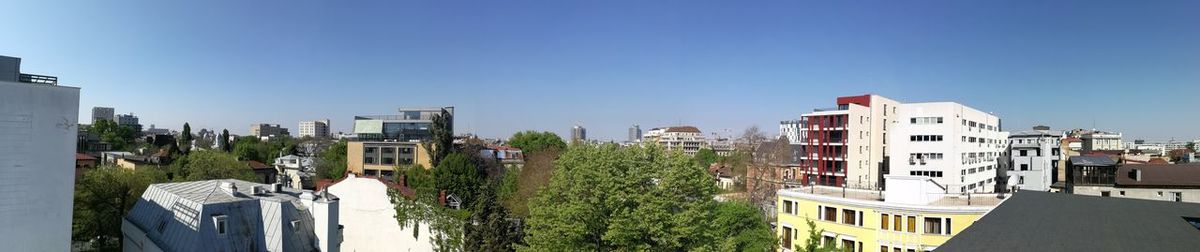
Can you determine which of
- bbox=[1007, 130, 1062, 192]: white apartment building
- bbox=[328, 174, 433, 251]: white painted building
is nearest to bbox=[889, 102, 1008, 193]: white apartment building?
bbox=[1007, 130, 1062, 192]: white apartment building

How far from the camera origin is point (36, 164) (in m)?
15.8

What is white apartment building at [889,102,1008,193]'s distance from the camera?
184 feet

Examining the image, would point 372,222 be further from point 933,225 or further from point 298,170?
point 298,170

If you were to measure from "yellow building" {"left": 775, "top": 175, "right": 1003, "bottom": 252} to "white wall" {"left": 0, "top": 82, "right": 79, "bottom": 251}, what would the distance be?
2432 centimetres

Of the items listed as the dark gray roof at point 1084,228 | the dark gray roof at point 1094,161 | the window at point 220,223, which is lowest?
the window at point 220,223

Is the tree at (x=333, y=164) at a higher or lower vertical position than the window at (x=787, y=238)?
higher

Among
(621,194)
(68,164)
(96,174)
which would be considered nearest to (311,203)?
(68,164)

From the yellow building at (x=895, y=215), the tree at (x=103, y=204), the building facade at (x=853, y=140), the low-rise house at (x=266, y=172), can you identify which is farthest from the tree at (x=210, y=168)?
the building facade at (x=853, y=140)

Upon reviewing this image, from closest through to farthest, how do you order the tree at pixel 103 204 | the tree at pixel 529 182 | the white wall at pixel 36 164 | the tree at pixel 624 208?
the white wall at pixel 36 164
the tree at pixel 624 208
the tree at pixel 103 204
the tree at pixel 529 182

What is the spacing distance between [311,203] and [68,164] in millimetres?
9208

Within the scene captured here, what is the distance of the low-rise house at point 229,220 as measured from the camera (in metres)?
21.8

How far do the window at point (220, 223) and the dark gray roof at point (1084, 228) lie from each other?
74.1 feet

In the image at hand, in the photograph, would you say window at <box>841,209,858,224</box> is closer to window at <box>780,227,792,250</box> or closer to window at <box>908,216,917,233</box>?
window at <box>908,216,917,233</box>

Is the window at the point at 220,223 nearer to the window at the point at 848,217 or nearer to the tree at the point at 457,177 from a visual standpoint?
the window at the point at 848,217
